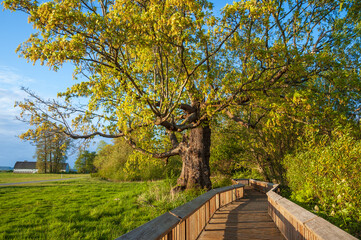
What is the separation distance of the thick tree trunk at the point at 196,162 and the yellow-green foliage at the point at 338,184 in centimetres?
547

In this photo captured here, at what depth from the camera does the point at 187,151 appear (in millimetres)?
14125

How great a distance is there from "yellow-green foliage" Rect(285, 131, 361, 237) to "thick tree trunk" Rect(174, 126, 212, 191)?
547cm

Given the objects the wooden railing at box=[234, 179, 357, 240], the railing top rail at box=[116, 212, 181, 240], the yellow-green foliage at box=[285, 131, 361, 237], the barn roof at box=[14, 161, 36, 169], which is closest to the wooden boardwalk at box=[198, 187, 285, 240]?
the wooden railing at box=[234, 179, 357, 240]

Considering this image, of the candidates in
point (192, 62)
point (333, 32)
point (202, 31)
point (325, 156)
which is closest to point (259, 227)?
point (325, 156)

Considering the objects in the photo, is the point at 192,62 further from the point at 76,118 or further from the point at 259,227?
the point at 259,227

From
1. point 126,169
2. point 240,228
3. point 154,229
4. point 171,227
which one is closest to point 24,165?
point 126,169

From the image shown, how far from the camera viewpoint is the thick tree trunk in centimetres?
1338

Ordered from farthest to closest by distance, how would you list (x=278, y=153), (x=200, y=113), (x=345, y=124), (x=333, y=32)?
(x=278, y=153)
(x=200, y=113)
(x=333, y=32)
(x=345, y=124)

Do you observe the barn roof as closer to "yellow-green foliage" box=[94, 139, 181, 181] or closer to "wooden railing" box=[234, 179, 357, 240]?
"yellow-green foliage" box=[94, 139, 181, 181]

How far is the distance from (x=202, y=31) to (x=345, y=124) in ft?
23.9

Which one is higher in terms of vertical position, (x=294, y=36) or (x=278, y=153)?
(x=294, y=36)

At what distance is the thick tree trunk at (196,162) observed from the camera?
1338 cm

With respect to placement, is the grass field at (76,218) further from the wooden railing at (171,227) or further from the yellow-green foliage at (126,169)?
the yellow-green foliage at (126,169)

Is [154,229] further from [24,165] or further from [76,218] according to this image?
[24,165]
